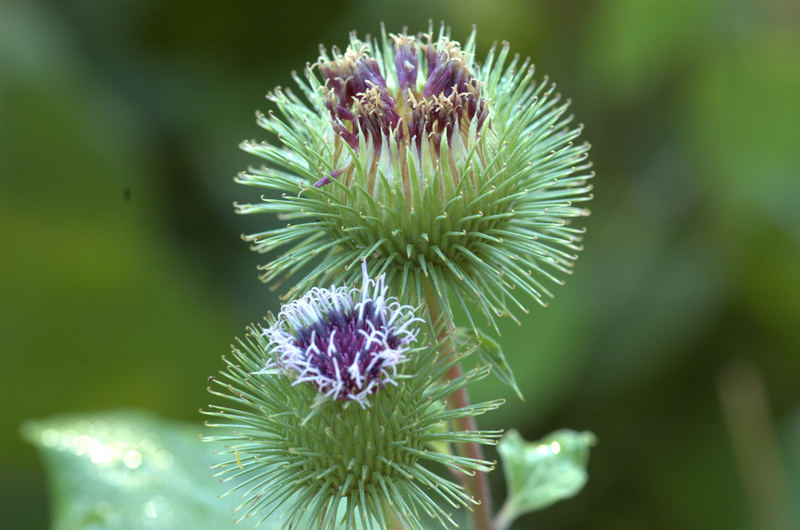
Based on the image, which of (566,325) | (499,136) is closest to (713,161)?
(566,325)

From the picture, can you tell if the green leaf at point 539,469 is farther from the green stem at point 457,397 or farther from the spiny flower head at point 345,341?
the spiny flower head at point 345,341

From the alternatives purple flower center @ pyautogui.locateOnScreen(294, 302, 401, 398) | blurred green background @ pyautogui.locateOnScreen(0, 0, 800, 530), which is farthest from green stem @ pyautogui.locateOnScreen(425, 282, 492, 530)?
blurred green background @ pyautogui.locateOnScreen(0, 0, 800, 530)

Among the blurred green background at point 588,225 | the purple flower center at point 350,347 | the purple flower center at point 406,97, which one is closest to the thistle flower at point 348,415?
the purple flower center at point 350,347

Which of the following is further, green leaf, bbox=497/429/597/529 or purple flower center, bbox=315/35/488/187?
green leaf, bbox=497/429/597/529

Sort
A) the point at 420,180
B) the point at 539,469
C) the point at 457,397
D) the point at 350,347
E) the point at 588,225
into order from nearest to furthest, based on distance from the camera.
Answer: the point at 350,347
the point at 420,180
the point at 457,397
the point at 539,469
the point at 588,225

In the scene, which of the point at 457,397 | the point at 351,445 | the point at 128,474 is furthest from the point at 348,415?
the point at 128,474

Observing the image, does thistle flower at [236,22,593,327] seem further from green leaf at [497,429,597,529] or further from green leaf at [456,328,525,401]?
green leaf at [497,429,597,529]

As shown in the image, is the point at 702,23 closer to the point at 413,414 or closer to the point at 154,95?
the point at 154,95

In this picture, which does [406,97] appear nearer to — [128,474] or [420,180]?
[420,180]
